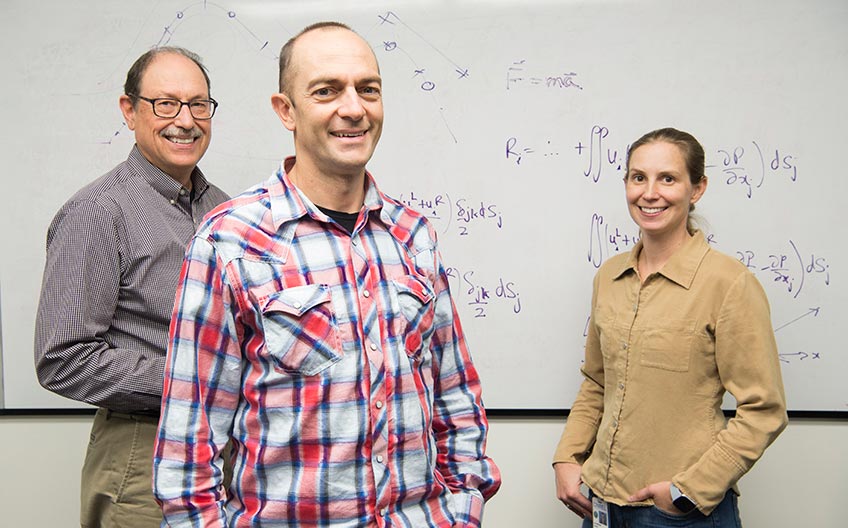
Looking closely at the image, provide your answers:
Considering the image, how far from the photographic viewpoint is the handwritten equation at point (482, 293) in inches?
86.9

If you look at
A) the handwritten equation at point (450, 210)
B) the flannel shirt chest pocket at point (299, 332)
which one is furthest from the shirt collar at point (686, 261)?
the flannel shirt chest pocket at point (299, 332)

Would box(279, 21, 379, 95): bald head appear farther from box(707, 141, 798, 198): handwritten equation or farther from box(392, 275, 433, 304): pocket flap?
box(707, 141, 798, 198): handwritten equation

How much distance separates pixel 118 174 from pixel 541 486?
4.91ft

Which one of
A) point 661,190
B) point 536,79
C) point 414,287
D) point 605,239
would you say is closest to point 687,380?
point 661,190

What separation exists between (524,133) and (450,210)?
1.04 feet

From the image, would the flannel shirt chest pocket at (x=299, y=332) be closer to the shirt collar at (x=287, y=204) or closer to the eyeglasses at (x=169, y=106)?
the shirt collar at (x=287, y=204)

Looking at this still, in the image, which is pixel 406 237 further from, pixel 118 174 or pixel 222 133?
pixel 222 133

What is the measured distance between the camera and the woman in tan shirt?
156 cm

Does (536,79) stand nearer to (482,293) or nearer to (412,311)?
(482,293)

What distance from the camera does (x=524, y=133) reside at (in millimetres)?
2178

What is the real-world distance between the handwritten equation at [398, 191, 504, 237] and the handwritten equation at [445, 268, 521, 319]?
13 cm

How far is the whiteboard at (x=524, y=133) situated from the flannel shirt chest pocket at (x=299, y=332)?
1.14 metres

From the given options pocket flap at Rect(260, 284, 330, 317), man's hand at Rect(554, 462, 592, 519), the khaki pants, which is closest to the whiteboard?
man's hand at Rect(554, 462, 592, 519)

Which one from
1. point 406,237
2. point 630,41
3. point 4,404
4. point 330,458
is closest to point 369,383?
point 330,458
